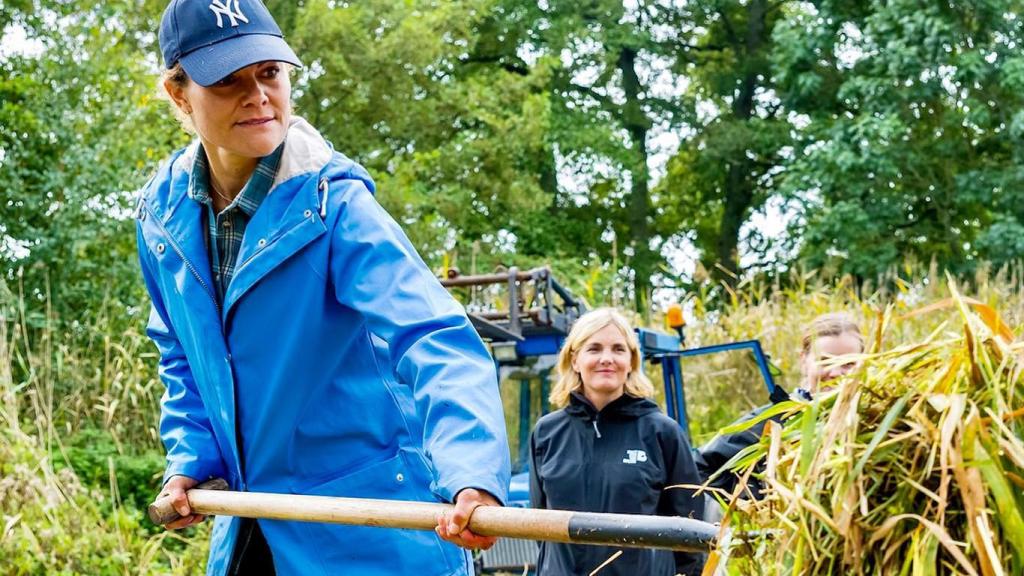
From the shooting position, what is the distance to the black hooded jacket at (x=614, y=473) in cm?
521

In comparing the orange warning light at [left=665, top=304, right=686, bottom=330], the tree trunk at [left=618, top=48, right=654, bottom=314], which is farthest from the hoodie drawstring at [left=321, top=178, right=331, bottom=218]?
the tree trunk at [left=618, top=48, right=654, bottom=314]

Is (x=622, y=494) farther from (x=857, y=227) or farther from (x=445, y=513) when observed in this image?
(x=857, y=227)

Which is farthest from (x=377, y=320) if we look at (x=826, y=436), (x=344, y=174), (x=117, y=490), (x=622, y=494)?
(x=117, y=490)

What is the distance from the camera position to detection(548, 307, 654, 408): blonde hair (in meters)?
5.69

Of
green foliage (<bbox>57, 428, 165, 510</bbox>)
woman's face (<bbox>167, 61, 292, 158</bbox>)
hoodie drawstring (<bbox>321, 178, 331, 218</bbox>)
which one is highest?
woman's face (<bbox>167, 61, 292, 158</bbox>)

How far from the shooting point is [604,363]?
5625 mm

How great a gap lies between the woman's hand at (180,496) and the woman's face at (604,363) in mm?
2436

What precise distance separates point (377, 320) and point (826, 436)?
105 centimetres

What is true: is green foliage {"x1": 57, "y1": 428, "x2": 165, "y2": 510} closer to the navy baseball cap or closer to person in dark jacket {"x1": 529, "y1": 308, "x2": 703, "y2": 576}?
person in dark jacket {"x1": 529, "y1": 308, "x2": 703, "y2": 576}

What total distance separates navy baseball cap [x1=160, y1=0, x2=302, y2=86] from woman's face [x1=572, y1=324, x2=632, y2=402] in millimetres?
2652

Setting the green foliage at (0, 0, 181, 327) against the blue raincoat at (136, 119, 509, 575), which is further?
the green foliage at (0, 0, 181, 327)

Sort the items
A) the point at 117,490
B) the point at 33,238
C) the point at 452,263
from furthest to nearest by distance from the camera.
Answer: the point at 452,263
the point at 33,238
the point at 117,490

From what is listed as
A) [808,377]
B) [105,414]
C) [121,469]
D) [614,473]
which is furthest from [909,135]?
[614,473]

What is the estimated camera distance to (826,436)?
2.21m
